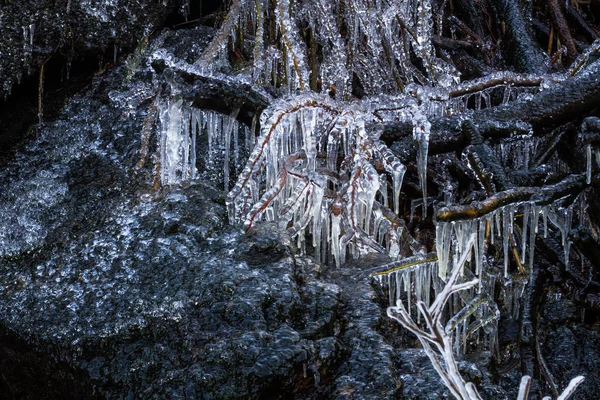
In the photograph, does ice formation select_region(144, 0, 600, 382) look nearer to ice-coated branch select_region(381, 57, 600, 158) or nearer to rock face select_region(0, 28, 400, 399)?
ice-coated branch select_region(381, 57, 600, 158)

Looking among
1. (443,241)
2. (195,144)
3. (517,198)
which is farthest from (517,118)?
(195,144)

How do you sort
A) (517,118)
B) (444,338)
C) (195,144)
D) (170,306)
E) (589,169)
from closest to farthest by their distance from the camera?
(444,338) < (170,306) < (589,169) < (517,118) < (195,144)

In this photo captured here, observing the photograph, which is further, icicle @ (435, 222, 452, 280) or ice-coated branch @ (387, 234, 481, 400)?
icicle @ (435, 222, 452, 280)

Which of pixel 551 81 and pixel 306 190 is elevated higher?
pixel 551 81

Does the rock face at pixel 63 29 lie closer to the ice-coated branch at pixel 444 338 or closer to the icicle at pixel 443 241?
the icicle at pixel 443 241

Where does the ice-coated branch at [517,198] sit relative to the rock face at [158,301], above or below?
above

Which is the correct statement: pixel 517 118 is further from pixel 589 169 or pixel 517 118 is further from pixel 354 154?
pixel 354 154

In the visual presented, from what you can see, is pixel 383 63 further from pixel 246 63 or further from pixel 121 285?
pixel 121 285

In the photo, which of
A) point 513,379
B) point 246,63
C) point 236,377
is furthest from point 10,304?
point 513,379

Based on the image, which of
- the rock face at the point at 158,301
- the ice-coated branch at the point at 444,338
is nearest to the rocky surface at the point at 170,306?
the rock face at the point at 158,301

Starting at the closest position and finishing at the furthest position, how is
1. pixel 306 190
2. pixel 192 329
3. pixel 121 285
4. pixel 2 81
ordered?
1. pixel 192 329
2. pixel 121 285
3. pixel 306 190
4. pixel 2 81

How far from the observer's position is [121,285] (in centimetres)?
238

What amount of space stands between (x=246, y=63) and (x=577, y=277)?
2043 millimetres

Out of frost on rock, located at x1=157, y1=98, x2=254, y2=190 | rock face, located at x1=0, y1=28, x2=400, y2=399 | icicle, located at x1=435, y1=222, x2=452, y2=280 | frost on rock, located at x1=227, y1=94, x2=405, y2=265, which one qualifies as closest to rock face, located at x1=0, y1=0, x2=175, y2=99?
rock face, located at x1=0, y1=28, x2=400, y2=399
